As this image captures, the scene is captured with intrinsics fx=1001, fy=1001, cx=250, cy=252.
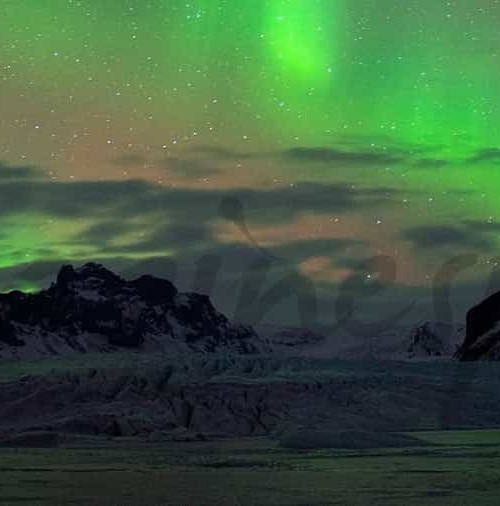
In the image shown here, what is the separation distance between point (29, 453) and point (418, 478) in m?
17.2

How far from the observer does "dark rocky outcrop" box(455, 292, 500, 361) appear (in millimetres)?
113438

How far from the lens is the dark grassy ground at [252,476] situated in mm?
20094

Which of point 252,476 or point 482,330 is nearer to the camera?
point 252,476

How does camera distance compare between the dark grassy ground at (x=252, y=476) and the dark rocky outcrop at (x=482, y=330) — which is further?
the dark rocky outcrop at (x=482, y=330)

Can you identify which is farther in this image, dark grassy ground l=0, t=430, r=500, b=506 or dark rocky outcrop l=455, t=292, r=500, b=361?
dark rocky outcrop l=455, t=292, r=500, b=361

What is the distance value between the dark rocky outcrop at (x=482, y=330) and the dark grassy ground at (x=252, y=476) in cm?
7815

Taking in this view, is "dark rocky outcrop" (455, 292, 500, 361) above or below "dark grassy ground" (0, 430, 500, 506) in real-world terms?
below

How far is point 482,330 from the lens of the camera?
136375 mm

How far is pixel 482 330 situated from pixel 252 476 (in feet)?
381

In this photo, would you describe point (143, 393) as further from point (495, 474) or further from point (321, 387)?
point (495, 474)

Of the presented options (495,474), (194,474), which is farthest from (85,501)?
(495,474)

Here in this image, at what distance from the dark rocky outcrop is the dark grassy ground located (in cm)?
7815

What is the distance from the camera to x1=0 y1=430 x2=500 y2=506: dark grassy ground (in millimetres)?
20094

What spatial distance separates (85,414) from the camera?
49406 mm
